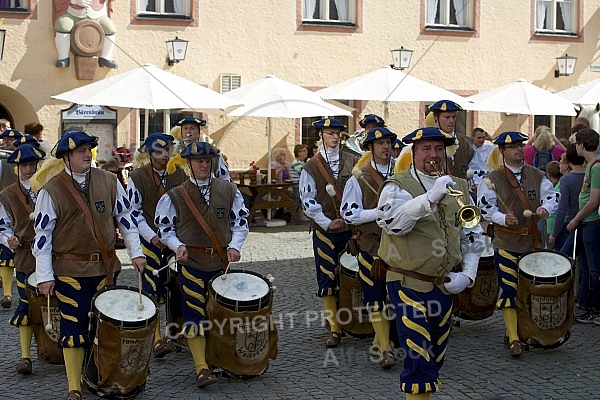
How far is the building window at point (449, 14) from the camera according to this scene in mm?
21812

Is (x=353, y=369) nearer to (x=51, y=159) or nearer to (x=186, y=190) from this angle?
(x=186, y=190)

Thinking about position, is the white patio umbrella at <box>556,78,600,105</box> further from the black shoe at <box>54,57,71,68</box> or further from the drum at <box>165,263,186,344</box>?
the drum at <box>165,263,186,344</box>

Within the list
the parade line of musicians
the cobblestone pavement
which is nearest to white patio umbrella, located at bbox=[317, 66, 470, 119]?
the parade line of musicians

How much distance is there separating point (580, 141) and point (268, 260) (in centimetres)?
551

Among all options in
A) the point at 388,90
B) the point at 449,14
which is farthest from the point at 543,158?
the point at 449,14

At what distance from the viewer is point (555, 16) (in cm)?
2280

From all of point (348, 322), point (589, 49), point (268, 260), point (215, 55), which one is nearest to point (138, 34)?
point (215, 55)

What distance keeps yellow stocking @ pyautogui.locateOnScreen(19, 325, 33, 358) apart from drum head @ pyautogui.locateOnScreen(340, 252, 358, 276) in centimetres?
269

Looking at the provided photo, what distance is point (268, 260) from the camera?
13.8m

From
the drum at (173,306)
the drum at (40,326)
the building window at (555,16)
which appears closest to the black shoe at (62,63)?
the building window at (555,16)

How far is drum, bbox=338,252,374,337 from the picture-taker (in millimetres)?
8703

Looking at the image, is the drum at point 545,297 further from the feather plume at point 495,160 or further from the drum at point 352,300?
the drum at point 352,300

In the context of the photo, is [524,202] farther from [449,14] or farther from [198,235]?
[449,14]

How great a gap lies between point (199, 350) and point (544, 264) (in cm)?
292
